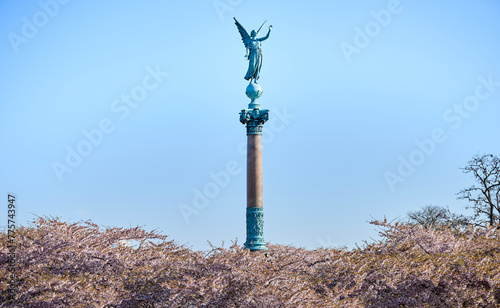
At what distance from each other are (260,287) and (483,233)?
10.9m

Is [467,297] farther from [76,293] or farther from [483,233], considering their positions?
[76,293]

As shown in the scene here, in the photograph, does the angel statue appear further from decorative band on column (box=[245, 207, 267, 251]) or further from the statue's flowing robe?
decorative band on column (box=[245, 207, 267, 251])

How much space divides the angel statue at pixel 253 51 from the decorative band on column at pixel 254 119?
107 inches

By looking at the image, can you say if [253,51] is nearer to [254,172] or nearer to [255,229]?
[254,172]

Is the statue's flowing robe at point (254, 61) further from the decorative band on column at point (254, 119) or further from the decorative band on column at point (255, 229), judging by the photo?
the decorative band on column at point (255, 229)

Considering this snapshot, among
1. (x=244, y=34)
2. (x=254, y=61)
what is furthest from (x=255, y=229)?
(x=244, y=34)

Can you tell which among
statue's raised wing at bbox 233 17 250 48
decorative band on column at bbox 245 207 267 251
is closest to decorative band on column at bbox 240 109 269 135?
decorative band on column at bbox 245 207 267 251

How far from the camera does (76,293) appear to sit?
1709 cm

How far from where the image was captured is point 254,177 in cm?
3275

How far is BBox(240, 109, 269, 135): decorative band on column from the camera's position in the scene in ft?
108

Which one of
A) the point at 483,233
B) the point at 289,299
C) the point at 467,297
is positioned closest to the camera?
the point at 289,299

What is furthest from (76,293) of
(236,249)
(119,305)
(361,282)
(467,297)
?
(467,297)

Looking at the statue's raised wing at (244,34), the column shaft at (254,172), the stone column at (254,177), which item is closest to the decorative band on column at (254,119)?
the stone column at (254,177)

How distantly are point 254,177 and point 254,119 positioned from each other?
11.0 ft
